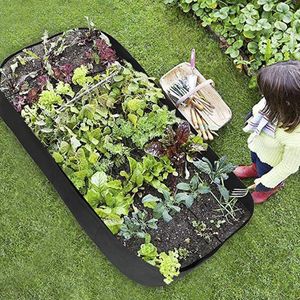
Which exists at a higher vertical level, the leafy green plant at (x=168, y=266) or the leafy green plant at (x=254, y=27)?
the leafy green plant at (x=254, y=27)

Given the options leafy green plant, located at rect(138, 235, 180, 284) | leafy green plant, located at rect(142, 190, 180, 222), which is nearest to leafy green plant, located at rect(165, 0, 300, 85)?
leafy green plant, located at rect(142, 190, 180, 222)

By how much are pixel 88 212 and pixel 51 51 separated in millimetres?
1106

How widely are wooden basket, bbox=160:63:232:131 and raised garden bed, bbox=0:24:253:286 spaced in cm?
17

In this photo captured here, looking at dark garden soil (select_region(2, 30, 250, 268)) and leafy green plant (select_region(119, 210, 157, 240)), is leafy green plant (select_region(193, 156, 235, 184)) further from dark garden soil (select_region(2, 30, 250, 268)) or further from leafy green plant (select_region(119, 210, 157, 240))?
leafy green plant (select_region(119, 210, 157, 240))

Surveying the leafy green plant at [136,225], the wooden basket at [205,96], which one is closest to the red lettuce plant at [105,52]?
the wooden basket at [205,96]

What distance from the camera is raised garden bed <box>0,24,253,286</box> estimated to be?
9.96 ft

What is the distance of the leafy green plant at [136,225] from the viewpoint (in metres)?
3.01

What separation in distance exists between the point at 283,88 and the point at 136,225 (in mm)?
1120

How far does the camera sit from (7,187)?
3377 millimetres

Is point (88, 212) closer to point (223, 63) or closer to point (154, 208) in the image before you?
point (154, 208)

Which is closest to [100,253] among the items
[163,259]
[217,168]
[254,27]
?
[163,259]

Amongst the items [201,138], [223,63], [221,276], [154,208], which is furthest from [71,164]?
[223,63]

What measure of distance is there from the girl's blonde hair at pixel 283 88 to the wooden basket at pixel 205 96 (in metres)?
1.04

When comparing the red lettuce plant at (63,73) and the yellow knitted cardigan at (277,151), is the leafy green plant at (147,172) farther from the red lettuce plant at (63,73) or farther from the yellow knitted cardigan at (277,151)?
the red lettuce plant at (63,73)
